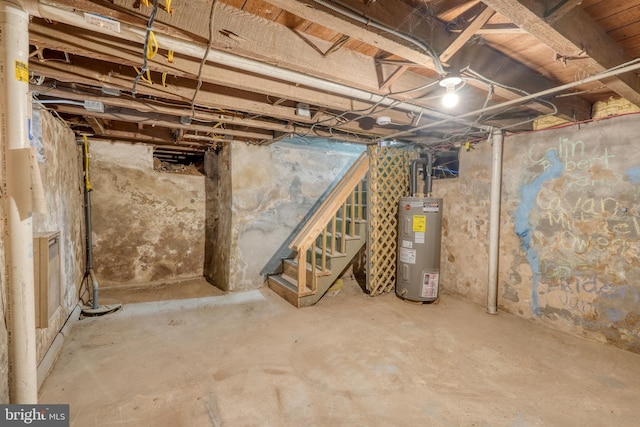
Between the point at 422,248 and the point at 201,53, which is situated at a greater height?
the point at 201,53

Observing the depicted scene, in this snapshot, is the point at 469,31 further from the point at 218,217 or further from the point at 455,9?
the point at 218,217

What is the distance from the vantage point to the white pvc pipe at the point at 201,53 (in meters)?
1.26

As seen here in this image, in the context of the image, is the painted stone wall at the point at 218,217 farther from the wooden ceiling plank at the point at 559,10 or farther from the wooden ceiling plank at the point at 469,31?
the wooden ceiling plank at the point at 559,10

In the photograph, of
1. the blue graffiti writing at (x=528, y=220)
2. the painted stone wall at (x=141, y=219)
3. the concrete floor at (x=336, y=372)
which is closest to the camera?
the concrete floor at (x=336, y=372)

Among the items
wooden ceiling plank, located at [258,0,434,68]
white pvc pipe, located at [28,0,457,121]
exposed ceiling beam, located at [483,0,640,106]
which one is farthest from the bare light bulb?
exposed ceiling beam, located at [483,0,640,106]

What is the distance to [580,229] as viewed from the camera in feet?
9.22

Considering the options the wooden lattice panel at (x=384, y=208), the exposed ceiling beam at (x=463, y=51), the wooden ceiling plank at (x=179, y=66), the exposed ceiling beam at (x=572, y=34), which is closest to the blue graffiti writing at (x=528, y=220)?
the exposed ceiling beam at (x=463, y=51)

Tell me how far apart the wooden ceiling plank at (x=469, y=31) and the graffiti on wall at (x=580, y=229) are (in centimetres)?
221

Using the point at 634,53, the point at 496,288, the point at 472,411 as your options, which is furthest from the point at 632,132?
the point at 472,411

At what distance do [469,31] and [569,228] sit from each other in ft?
8.34

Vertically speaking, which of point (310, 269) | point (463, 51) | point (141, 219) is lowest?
point (310, 269)

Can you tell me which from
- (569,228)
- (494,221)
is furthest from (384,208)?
(569,228)

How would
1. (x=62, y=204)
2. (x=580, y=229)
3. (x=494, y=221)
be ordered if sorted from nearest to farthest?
(x=580, y=229)
(x=62, y=204)
(x=494, y=221)

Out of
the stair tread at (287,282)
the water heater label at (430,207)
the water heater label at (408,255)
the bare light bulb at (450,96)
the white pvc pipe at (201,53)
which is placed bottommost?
the stair tread at (287,282)
